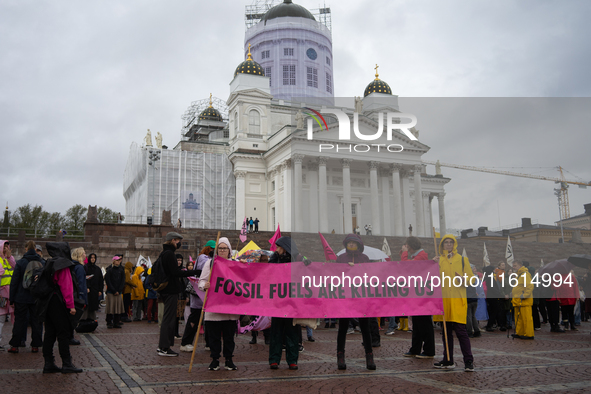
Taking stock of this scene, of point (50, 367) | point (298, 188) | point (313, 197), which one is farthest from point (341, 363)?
point (313, 197)

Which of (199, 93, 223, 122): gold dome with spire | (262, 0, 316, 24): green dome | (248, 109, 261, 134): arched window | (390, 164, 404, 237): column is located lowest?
(390, 164, 404, 237): column

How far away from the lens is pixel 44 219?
206ft

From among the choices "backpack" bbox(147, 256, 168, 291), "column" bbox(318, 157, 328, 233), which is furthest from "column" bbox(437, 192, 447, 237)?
"backpack" bbox(147, 256, 168, 291)

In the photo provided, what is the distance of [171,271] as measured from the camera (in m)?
8.29

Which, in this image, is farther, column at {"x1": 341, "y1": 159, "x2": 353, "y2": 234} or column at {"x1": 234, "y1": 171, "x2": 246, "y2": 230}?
column at {"x1": 234, "y1": 171, "x2": 246, "y2": 230}

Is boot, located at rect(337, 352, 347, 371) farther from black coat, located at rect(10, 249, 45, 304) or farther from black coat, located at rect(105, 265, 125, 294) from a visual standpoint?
black coat, located at rect(105, 265, 125, 294)

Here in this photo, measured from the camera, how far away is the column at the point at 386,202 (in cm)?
4788

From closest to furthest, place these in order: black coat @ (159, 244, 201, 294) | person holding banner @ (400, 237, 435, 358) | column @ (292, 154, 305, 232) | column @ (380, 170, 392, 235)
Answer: black coat @ (159, 244, 201, 294) < person holding banner @ (400, 237, 435, 358) < column @ (292, 154, 305, 232) < column @ (380, 170, 392, 235)

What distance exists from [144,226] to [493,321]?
23402 mm

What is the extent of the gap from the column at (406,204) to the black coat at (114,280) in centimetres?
3493

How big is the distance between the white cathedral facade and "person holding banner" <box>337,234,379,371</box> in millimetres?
33220

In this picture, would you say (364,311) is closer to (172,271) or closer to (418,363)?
(418,363)

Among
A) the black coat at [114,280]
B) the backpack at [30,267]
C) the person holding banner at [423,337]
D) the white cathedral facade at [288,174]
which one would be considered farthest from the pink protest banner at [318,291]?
the white cathedral facade at [288,174]

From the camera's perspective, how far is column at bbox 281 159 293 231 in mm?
43906
